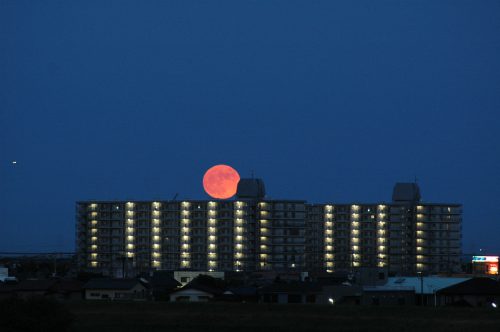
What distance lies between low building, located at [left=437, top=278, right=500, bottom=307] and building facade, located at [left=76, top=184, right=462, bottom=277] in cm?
6812

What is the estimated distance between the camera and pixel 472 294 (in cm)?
6494

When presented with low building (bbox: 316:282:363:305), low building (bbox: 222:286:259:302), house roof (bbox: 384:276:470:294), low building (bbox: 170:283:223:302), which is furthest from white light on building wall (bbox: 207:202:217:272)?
low building (bbox: 316:282:363:305)

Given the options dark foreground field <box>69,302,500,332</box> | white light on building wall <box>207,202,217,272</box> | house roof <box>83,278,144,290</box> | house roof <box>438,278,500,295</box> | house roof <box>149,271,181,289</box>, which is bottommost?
dark foreground field <box>69,302,500,332</box>

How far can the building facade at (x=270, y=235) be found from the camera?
137875 millimetres

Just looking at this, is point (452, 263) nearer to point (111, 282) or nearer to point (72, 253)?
point (72, 253)

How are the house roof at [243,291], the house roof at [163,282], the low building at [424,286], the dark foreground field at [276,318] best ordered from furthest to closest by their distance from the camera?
the house roof at [163,282] → the house roof at [243,291] → the low building at [424,286] → the dark foreground field at [276,318]

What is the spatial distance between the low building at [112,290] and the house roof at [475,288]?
2483cm

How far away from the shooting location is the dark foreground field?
176ft

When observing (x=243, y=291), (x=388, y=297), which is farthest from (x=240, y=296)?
(x=388, y=297)

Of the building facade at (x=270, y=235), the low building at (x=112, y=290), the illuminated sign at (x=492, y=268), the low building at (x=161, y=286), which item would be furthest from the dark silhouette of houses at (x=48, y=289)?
the building facade at (x=270, y=235)

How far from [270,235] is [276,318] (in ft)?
266

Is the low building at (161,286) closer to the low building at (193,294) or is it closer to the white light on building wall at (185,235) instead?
the low building at (193,294)

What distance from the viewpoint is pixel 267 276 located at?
399 feet

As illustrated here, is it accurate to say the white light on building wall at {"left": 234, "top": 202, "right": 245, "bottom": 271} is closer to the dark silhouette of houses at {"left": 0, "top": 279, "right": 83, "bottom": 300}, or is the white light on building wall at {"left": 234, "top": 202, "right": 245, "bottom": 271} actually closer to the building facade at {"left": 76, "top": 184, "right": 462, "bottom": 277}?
the building facade at {"left": 76, "top": 184, "right": 462, "bottom": 277}
